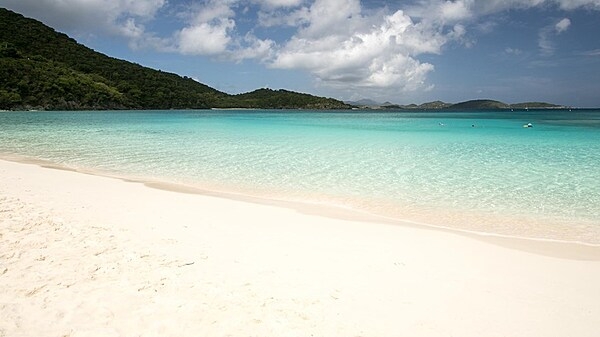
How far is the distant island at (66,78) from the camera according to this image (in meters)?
81.8

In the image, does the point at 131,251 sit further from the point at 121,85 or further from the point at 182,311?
the point at 121,85

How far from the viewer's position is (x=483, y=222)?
7574 millimetres

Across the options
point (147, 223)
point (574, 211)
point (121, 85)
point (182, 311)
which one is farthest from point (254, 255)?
point (121, 85)

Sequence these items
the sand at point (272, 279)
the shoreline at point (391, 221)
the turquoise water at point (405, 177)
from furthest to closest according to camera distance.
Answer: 1. the turquoise water at point (405, 177)
2. the shoreline at point (391, 221)
3. the sand at point (272, 279)

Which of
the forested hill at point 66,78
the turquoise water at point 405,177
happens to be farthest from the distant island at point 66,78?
the turquoise water at point 405,177

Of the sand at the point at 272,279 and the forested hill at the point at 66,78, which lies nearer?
the sand at the point at 272,279

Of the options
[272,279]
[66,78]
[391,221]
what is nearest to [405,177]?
[391,221]

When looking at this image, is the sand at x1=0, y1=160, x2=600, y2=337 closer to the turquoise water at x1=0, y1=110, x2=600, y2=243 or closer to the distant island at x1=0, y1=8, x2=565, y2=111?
the turquoise water at x1=0, y1=110, x2=600, y2=243

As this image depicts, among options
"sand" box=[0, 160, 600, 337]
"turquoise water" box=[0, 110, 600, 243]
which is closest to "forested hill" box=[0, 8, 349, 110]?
"turquoise water" box=[0, 110, 600, 243]

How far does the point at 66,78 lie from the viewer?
9338 centimetres

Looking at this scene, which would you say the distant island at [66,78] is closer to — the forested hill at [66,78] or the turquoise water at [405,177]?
the forested hill at [66,78]

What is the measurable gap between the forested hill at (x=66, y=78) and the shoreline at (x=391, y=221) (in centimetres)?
8615

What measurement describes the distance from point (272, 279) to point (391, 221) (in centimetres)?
380

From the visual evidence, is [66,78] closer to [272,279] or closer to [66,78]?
[66,78]
